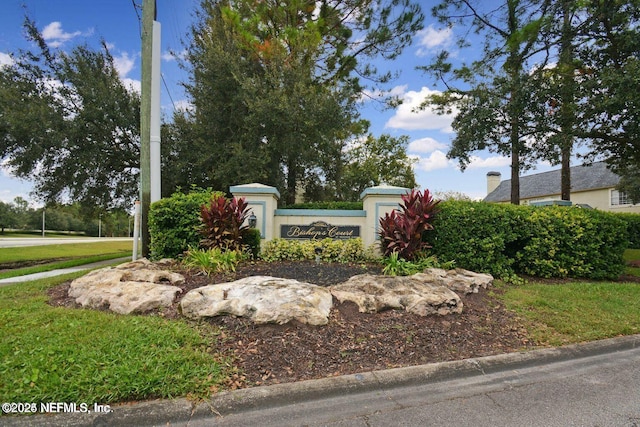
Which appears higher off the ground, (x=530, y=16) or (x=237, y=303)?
(x=530, y=16)

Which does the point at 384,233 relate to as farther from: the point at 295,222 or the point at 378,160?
the point at 378,160

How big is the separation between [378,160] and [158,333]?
15.5m

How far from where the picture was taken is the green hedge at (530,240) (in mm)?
5699

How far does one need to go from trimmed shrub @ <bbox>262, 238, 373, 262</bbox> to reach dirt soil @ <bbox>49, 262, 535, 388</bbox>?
2654 millimetres

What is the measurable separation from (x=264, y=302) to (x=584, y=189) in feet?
88.2

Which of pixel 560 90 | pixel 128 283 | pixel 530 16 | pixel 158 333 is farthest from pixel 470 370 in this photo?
pixel 530 16

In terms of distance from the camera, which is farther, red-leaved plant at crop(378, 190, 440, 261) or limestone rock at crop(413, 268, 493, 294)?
red-leaved plant at crop(378, 190, 440, 261)

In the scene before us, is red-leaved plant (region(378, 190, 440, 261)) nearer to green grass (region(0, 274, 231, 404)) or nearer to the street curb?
the street curb

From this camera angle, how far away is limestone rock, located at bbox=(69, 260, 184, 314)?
3617 mm

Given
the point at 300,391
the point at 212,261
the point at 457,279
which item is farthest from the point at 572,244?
the point at 212,261

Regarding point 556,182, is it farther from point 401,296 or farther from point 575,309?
point 401,296

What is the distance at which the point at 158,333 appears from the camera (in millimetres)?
2889

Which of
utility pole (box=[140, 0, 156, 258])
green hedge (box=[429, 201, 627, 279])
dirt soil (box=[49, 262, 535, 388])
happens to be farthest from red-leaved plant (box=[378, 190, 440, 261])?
utility pole (box=[140, 0, 156, 258])

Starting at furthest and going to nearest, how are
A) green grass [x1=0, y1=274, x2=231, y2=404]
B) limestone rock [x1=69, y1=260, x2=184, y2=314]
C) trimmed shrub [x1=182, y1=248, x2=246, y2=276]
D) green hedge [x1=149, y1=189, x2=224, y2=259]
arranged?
green hedge [x1=149, y1=189, x2=224, y2=259] < trimmed shrub [x1=182, y1=248, x2=246, y2=276] < limestone rock [x1=69, y1=260, x2=184, y2=314] < green grass [x1=0, y1=274, x2=231, y2=404]
